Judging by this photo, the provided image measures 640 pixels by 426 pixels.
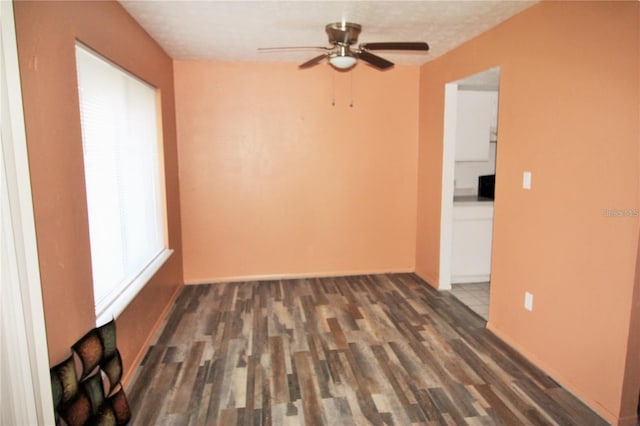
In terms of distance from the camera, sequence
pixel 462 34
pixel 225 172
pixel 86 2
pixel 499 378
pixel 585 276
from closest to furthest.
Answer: pixel 86 2 → pixel 585 276 → pixel 499 378 → pixel 462 34 → pixel 225 172

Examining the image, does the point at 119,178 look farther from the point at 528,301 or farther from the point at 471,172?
the point at 471,172

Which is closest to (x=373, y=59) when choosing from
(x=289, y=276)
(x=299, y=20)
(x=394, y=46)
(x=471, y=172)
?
(x=394, y=46)

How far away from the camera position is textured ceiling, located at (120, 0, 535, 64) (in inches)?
106

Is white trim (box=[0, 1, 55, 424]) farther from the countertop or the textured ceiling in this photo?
the countertop

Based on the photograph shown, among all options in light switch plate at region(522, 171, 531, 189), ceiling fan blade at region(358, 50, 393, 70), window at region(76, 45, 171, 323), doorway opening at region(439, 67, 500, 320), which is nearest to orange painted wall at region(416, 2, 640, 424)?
light switch plate at region(522, 171, 531, 189)

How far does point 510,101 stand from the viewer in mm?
2986

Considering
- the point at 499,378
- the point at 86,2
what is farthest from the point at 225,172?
the point at 499,378

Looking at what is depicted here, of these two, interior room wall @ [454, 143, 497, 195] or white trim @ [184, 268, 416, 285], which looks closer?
white trim @ [184, 268, 416, 285]

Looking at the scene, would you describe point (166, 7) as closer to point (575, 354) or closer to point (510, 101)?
point (510, 101)

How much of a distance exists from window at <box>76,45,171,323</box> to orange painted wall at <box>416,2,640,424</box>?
2.80 meters

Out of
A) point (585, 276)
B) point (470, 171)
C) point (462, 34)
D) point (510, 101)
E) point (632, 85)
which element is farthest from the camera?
point (470, 171)

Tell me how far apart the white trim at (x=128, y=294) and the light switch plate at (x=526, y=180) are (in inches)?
113

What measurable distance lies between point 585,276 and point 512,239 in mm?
743

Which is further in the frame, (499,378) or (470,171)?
(470,171)
